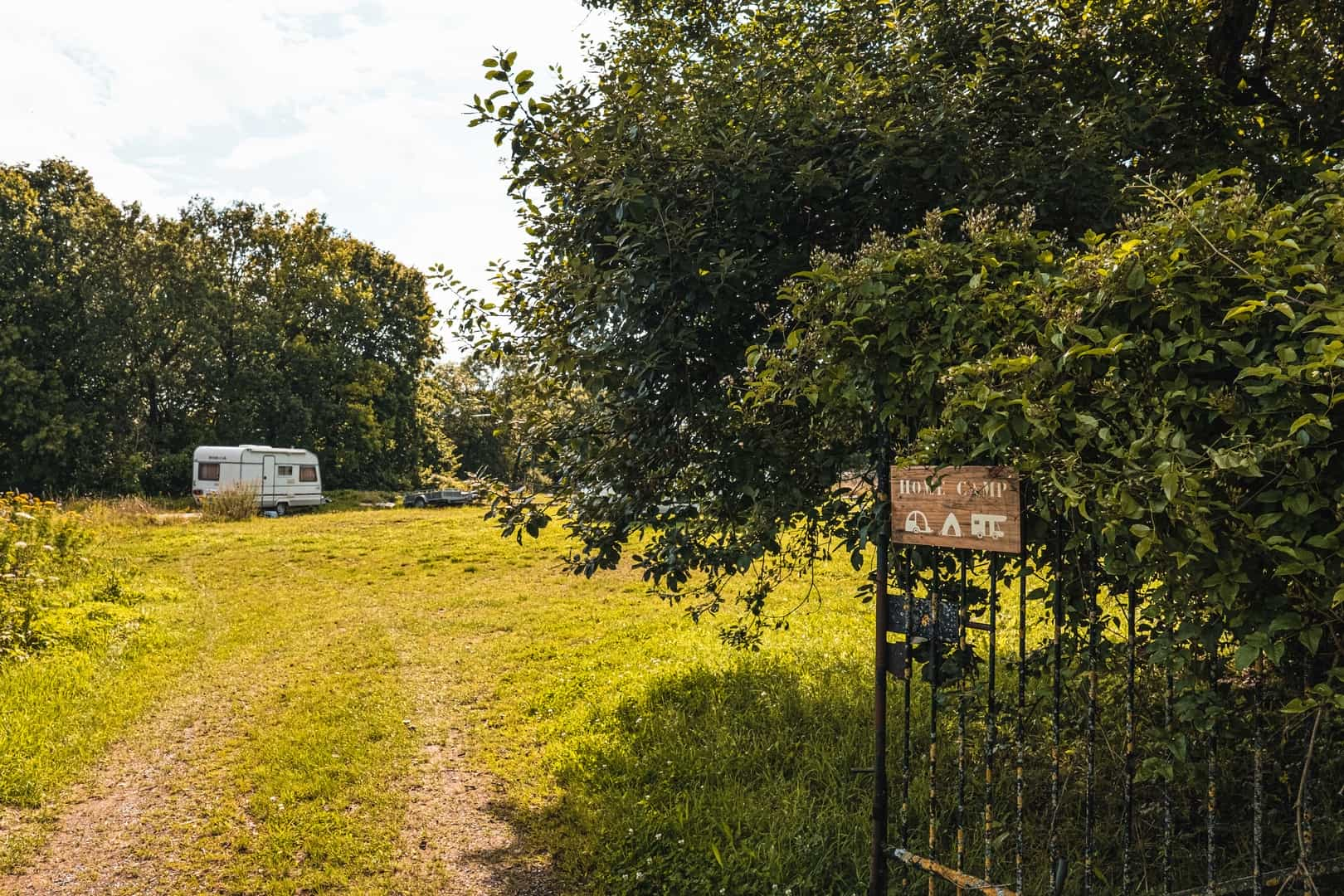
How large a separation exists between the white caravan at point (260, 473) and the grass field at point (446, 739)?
16.4m

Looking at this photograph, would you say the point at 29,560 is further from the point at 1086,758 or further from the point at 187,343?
the point at 187,343

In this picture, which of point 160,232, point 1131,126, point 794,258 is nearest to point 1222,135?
point 1131,126

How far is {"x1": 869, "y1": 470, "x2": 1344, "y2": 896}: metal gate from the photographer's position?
2.40 metres

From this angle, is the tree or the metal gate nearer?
the metal gate

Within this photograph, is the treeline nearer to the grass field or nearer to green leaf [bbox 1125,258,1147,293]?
the grass field

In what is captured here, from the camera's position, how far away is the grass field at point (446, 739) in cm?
395

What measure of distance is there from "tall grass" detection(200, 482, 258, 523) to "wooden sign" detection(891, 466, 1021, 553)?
21548mm

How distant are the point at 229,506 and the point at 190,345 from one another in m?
12.9

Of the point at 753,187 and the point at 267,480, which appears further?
the point at 267,480

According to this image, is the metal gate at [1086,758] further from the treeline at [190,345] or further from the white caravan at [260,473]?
the white caravan at [260,473]

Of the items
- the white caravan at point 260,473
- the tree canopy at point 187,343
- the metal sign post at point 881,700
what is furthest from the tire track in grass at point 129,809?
the tree canopy at point 187,343

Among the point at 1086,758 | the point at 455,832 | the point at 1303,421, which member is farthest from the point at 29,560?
the point at 1303,421

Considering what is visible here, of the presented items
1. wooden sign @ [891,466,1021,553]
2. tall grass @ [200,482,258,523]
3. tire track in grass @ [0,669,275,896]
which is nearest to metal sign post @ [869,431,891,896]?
wooden sign @ [891,466,1021,553]

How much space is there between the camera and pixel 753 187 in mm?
3916
